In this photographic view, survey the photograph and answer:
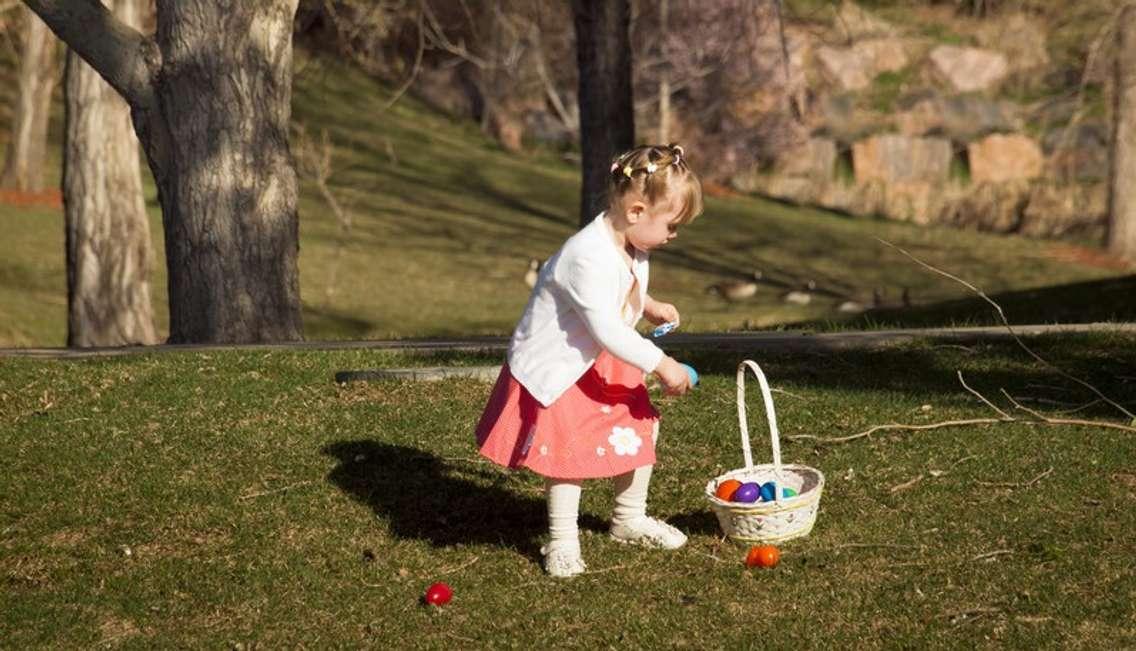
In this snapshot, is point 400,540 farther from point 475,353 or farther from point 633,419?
point 475,353

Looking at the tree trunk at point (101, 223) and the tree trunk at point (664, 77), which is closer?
the tree trunk at point (101, 223)

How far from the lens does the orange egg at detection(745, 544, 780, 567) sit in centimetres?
586

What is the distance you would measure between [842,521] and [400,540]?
5.75 ft

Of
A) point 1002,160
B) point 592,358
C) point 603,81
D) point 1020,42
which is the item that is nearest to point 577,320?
point 592,358

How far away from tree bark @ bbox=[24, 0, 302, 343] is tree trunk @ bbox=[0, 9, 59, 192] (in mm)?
16842

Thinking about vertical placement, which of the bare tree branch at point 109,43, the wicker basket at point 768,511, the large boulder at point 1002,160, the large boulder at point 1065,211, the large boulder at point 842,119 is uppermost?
the bare tree branch at point 109,43

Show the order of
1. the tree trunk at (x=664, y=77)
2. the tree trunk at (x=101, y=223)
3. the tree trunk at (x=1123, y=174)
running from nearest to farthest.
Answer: the tree trunk at (x=101, y=223)
the tree trunk at (x=1123, y=174)
the tree trunk at (x=664, y=77)

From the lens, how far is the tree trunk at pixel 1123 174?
25.8m

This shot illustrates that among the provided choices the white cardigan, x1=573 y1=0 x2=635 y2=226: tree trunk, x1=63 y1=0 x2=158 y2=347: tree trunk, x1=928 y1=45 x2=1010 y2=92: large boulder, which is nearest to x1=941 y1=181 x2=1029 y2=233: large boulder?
x1=928 y1=45 x2=1010 y2=92: large boulder

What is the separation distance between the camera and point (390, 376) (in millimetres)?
8523

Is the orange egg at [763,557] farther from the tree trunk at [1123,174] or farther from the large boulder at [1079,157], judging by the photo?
the large boulder at [1079,157]

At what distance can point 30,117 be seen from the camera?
2625 cm

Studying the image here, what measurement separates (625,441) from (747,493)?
0.56 m

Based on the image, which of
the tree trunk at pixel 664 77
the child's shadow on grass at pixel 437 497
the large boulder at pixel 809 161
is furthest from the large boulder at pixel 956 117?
the child's shadow on grass at pixel 437 497
